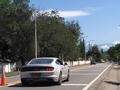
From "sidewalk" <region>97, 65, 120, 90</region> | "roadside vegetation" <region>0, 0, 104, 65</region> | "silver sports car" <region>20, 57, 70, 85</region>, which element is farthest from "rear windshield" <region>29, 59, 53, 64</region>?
"roadside vegetation" <region>0, 0, 104, 65</region>

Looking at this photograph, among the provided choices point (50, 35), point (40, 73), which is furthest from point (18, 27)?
point (40, 73)

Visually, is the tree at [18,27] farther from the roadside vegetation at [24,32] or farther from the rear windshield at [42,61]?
the rear windshield at [42,61]

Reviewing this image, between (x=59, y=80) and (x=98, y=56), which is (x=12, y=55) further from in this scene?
(x=98, y=56)

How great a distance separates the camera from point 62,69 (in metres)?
21.1

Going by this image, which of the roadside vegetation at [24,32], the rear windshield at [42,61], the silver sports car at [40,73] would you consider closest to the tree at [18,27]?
the roadside vegetation at [24,32]

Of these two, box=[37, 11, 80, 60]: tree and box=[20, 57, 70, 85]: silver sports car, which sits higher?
box=[37, 11, 80, 60]: tree

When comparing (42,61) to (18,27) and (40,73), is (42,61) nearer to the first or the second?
(40,73)

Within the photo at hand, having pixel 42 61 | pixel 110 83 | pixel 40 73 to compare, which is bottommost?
pixel 110 83

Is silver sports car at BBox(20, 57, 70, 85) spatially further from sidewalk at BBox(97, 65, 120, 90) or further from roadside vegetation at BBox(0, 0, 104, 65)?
roadside vegetation at BBox(0, 0, 104, 65)

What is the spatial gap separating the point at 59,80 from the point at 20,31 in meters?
38.4

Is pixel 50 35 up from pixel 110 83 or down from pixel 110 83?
up

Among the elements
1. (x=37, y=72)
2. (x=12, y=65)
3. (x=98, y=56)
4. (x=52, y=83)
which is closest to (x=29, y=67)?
(x=37, y=72)

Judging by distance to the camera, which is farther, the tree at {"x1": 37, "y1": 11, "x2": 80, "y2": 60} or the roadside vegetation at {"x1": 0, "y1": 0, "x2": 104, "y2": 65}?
the tree at {"x1": 37, "y1": 11, "x2": 80, "y2": 60}

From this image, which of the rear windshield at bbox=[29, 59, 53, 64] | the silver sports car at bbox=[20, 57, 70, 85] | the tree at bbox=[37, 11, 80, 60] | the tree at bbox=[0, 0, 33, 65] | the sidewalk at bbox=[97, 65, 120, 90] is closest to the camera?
the sidewalk at bbox=[97, 65, 120, 90]
